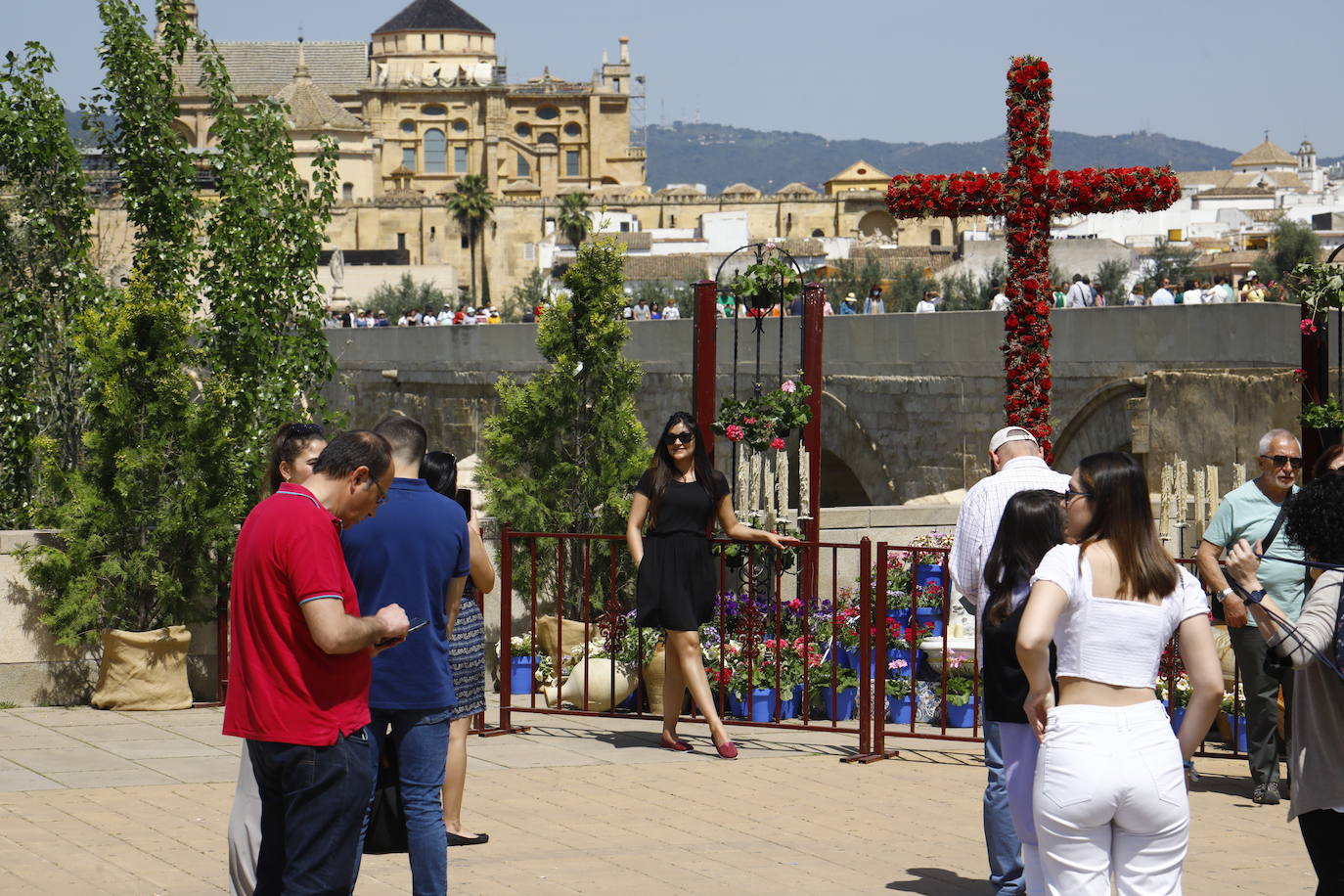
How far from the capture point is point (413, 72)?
117312mm

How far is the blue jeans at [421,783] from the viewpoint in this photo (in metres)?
5.00

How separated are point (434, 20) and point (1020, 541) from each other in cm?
11910

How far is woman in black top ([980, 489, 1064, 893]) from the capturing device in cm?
495

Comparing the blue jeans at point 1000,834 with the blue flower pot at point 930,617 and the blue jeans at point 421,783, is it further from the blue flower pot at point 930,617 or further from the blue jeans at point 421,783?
the blue flower pot at point 930,617

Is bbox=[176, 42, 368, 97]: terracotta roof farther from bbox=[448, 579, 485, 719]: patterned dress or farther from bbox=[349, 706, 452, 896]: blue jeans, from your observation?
bbox=[349, 706, 452, 896]: blue jeans

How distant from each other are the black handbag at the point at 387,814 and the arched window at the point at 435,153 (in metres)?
107

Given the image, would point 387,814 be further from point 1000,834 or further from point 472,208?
point 472,208

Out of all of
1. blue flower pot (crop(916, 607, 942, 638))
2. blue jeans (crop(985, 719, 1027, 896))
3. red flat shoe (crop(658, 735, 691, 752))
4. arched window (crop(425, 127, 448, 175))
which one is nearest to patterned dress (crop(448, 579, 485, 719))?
blue jeans (crop(985, 719, 1027, 896))

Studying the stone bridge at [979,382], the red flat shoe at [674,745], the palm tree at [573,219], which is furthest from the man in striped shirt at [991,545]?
the palm tree at [573,219]

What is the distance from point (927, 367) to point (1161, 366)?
3.70m

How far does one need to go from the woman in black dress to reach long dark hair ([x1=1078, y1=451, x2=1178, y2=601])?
3.54m

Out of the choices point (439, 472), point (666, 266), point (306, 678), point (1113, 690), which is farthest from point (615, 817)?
point (666, 266)

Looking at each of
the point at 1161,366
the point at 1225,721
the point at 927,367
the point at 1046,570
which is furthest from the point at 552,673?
the point at 927,367

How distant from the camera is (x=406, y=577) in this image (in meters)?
5.04
